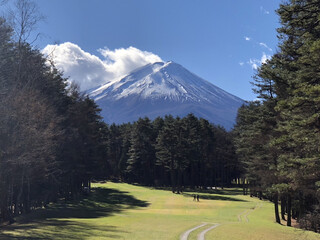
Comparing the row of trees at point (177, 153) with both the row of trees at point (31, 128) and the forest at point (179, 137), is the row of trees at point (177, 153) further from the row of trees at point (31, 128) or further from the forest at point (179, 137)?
the row of trees at point (31, 128)

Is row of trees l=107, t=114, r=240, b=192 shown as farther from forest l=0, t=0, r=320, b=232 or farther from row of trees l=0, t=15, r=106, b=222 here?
row of trees l=0, t=15, r=106, b=222

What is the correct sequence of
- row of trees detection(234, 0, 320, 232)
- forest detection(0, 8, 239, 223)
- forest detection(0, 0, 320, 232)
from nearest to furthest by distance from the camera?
1. row of trees detection(234, 0, 320, 232)
2. forest detection(0, 0, 320, 232)
3. forest detection(0, 8, 239, 223)

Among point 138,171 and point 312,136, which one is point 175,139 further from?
point 312,136

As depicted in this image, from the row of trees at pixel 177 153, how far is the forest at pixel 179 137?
0.29 m

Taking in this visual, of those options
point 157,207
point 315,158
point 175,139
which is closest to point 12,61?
point 315,158

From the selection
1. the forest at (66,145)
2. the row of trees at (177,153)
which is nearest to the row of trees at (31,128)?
the forest at (66,145)

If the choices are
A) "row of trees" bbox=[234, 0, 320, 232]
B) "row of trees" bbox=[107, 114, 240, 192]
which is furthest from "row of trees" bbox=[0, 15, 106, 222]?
"row of trees" bbox=[107, 114, 240, 192]

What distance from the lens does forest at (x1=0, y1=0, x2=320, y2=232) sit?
1755 centimetres

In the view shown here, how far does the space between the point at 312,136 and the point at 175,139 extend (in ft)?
172

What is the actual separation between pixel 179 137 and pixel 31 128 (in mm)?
49996

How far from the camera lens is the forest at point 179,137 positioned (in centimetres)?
1755

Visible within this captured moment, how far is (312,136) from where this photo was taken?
1666cm

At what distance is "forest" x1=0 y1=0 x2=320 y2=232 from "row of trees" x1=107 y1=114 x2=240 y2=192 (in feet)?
0.95

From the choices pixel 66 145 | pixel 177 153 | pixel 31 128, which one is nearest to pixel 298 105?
pixel 31 128
